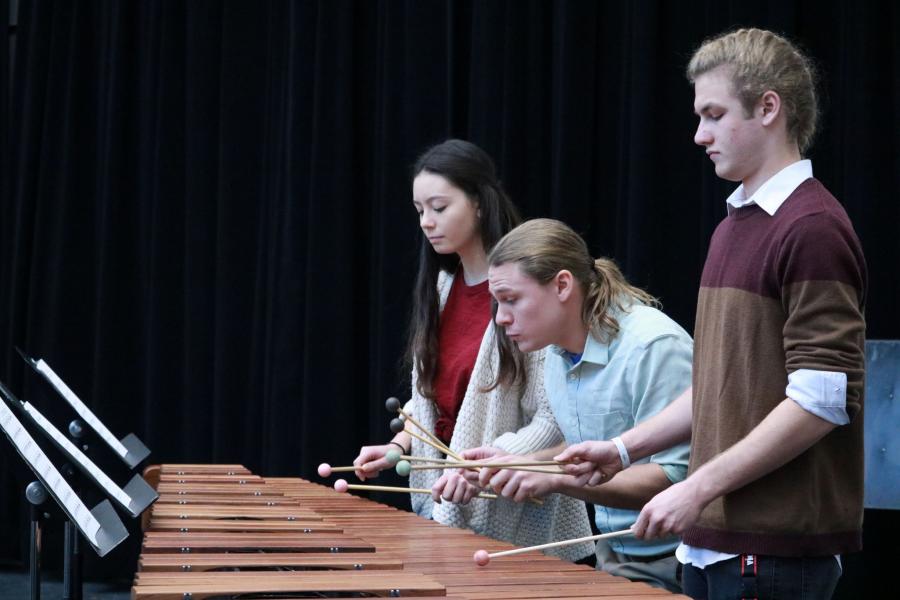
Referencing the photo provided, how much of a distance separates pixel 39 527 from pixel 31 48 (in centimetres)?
365

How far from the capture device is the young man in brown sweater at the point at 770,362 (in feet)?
6.33

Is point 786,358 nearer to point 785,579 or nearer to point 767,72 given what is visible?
point 785,579

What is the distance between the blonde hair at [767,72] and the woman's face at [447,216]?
128 centimetres

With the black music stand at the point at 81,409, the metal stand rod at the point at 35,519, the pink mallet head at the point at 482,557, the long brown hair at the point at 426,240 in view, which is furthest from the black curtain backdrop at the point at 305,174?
the pink mallet head at the point at 482,557

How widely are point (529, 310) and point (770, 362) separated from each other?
0.79 meters

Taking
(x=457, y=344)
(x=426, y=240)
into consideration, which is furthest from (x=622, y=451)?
(x=426, y=240)

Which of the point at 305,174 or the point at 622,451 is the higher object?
the point at 305,174

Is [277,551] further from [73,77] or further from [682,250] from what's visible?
[73,77]

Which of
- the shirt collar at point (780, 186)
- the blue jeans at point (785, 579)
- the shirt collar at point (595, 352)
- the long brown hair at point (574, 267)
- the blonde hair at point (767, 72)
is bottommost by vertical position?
the blue jeans at point (785, 579)

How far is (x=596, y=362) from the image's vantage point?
105 inches

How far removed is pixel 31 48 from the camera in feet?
18.9

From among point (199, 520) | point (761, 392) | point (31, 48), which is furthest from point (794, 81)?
point (31, 48)

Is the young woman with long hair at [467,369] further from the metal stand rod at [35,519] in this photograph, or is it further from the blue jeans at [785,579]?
the blue jeans at [785,579]

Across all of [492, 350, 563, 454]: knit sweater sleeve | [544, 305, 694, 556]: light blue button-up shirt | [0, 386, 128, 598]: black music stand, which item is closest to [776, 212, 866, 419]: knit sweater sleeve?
[544, 305, 694, 556]: light blue button-up shirt
